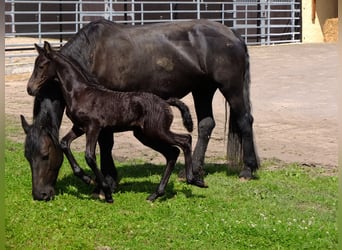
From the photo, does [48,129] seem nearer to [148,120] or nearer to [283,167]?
[148,120]

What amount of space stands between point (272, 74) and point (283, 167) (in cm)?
921

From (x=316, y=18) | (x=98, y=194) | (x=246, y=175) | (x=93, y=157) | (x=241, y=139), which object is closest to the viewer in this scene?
(x=93, y=157)

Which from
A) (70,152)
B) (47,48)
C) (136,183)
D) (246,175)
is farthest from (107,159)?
(246,175)

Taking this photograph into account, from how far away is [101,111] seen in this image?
264 inches

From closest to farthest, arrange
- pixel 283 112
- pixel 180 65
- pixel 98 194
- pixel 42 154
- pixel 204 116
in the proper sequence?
pixel 42 154 → pixel 98 194 → pixel 180 65 → pixel 204 116 → pixel 283 112

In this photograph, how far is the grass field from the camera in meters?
5.62

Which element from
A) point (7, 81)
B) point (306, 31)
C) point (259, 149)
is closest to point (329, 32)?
point (306, 31)

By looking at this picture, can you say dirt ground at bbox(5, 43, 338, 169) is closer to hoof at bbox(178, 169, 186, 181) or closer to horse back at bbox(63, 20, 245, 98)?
hoof at bbox(178, 169, 186, 181)

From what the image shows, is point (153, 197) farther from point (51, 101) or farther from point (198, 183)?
point (51, 101)

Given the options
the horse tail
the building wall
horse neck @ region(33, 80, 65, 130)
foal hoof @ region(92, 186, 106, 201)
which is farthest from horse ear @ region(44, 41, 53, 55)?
the building wall

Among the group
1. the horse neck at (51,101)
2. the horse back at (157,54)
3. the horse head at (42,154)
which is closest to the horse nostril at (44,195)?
the horse head at (42,154)

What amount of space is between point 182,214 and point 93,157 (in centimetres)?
102

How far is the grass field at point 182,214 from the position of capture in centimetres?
562

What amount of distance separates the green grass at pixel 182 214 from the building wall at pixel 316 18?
19.4 meters
